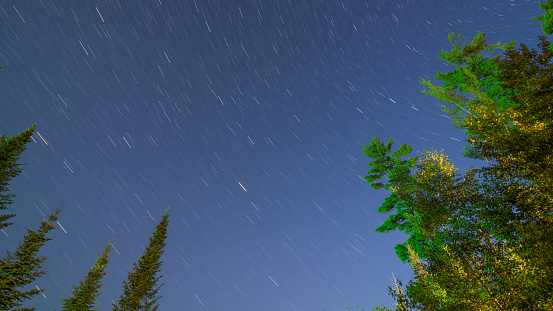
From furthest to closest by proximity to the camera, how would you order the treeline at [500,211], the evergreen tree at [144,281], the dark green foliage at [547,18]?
the evergreen tree at [144,281]
the dark green foliage at [547,18]
the treeline at [500,211]

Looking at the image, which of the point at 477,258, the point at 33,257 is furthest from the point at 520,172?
the point at 33,257

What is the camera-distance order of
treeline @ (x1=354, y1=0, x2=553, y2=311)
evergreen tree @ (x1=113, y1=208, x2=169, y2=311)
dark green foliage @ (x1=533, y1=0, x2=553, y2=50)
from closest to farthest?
treeline @ (x1=354, y1=0, x2=553, y2=311) < dark green foliage @ (x1=533, y1=0, x2=553, y2=50) < evergreen tree @ (x1=113, y1=208, x2=169, y2=311)

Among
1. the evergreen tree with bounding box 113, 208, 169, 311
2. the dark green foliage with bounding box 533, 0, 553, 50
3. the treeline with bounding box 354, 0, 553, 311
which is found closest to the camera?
the treeline with bounding box 354, 0, 553, 311

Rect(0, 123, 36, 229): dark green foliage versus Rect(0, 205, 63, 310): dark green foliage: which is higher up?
Rect(0, 123, 36, 229): dark green foliage

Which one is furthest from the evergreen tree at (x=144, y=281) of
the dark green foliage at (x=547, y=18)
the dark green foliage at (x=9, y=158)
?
the dark green foliage at (x=547, y=18)

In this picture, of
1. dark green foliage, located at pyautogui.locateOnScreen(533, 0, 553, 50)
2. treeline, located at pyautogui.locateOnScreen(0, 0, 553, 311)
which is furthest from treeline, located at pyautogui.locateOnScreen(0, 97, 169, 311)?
dark green foliage, located at pyautogui.locateOnScreen(533, 0, 553, 50)

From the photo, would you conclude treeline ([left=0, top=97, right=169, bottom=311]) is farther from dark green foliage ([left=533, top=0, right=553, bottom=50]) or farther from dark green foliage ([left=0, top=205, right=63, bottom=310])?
dark green foliage ([left=533, top=0, right=553, bottom=50])

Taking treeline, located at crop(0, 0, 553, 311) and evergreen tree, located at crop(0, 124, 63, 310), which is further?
evergreen tree, located at crop(0, 124, 63, 310)

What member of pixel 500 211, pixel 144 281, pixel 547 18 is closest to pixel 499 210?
pixel 500 211

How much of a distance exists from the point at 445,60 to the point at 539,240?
12341 millimetres

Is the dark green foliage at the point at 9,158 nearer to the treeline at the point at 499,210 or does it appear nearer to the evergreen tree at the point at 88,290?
the evergreen tree at the point at 88,290

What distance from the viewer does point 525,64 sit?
32.4ft

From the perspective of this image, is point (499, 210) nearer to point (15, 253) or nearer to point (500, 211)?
point (500, 211)

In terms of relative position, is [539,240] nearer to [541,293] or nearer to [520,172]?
[541,293]
